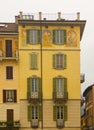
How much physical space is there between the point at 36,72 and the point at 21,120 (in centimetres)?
657

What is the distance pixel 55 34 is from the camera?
267ft

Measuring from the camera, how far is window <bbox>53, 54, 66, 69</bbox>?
80.6 m

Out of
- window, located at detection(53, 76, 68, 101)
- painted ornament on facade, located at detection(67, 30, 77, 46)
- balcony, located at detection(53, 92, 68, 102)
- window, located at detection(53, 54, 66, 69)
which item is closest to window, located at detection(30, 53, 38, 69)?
window, located at detection(53, 54, 66, 69)

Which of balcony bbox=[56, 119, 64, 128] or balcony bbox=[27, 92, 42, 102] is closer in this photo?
balcony bbox=[56, 119, 64, 128]

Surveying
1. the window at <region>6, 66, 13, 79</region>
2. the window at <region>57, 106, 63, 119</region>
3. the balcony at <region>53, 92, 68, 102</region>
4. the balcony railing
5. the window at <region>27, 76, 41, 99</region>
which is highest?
the window at <region>6, 66, 13, 79</region>

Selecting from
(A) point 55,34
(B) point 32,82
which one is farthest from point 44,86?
(A) point 55,34

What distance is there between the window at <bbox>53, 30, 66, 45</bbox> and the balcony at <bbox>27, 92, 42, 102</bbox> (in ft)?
23.8

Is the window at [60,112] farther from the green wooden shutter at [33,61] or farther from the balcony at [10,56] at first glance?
the balcony at [10,56]

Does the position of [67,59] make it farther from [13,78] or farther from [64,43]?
[13,78]

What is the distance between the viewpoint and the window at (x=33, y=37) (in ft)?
266

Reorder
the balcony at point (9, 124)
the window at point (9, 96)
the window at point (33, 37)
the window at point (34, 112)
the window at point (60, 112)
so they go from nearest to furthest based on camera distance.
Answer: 1. the balcony at point (9, 124)
2. the window at point (34, 112)
3. the window at point (60, 112)
4. the window at point (9, 96)
5. the window at point (33, 37)

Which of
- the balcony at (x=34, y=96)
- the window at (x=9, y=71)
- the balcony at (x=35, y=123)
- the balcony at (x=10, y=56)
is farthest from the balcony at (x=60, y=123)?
the balcony at (x=10, y=56)

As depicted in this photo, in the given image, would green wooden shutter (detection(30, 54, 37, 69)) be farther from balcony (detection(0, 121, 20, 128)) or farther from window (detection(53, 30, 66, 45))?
balcony (detection(0, 121, 20, 128))

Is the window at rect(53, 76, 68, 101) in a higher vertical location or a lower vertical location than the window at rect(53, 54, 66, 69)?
lower
